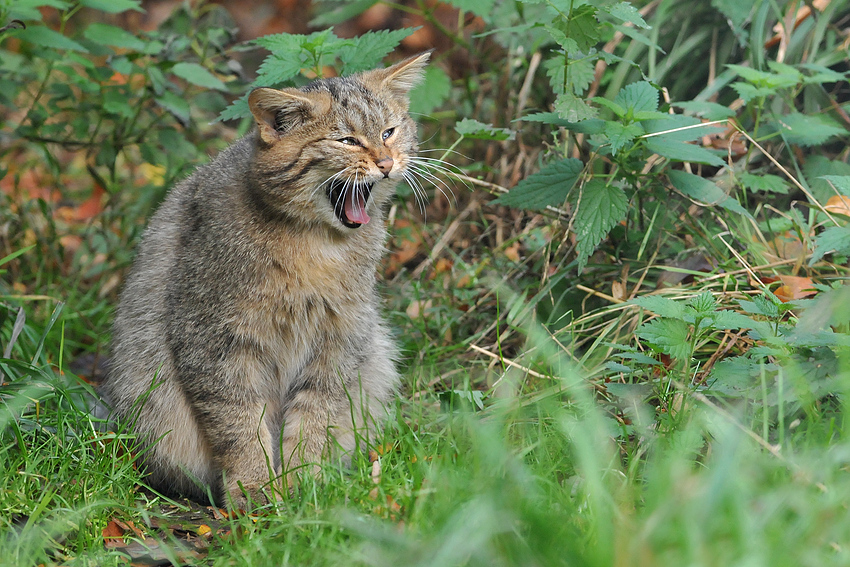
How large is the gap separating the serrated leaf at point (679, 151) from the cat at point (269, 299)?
92 centimetres

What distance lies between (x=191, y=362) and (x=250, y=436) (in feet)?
1.13

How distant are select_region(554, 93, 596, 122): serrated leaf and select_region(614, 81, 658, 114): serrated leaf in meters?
0.12

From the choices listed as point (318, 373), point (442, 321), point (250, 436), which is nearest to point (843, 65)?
point (442, 321)

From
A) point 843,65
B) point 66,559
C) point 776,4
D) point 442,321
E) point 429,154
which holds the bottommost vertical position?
point 442,321

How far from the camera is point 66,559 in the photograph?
7.59ft

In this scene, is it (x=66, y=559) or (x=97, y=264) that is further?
(x=97, y=264)

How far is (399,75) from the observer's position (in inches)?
125

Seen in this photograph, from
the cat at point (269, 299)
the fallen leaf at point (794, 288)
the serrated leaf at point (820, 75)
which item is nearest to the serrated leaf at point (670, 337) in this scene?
the fallen leaf at point (794, 288)

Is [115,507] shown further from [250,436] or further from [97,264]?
[97,264]

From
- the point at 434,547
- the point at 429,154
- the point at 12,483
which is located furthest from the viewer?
the point at 429,154

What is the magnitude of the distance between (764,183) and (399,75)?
158cm

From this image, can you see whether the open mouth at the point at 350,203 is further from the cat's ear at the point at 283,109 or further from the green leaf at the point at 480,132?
the green leaf at the point at 480,132

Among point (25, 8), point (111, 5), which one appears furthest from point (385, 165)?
point (25, 8)

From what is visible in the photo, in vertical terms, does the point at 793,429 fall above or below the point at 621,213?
below
